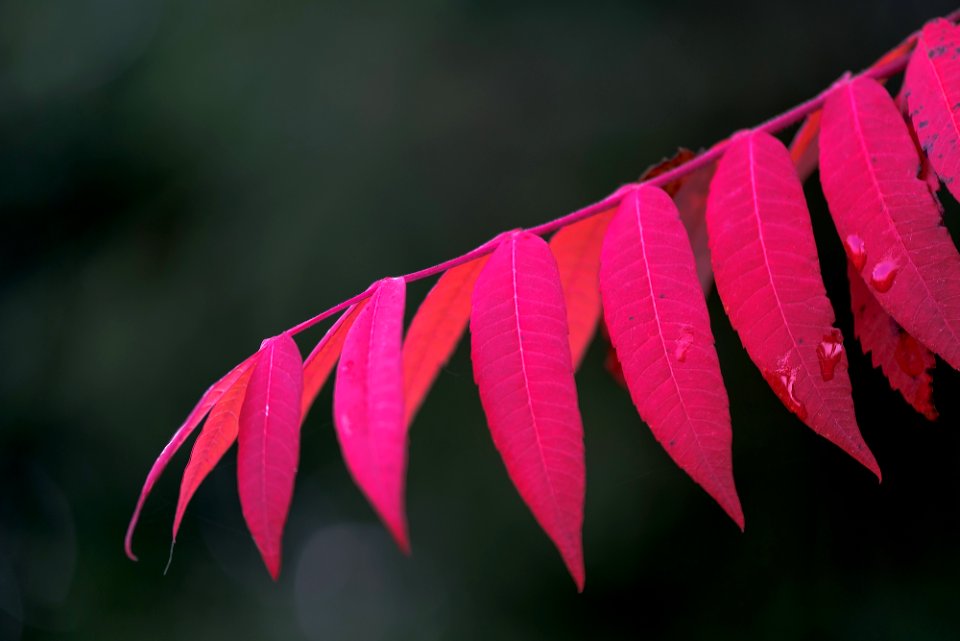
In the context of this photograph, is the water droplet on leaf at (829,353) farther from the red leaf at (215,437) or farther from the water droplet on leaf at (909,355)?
the red leaf at (215,437)

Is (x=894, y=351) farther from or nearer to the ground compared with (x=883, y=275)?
nearer to the ground

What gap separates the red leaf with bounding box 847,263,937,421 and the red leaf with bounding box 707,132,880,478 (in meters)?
0.09

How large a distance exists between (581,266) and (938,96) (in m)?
0.45

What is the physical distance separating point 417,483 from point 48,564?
4.99 feet

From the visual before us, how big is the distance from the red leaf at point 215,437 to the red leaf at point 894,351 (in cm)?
62

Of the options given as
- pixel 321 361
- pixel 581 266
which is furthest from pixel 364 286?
pixel 321 361

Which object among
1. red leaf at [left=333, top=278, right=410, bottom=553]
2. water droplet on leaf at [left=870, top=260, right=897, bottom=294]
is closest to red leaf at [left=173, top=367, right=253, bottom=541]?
red leaf at [left=333, top=278, right=410, bottom=553]

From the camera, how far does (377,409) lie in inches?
18.5

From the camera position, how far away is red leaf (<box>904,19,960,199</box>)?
24.5 inches

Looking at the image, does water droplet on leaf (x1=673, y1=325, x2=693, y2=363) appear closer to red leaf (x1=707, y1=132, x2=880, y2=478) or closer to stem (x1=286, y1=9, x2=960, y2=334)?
red leaf (x1=707, y1=132, x2=880, y2=478)

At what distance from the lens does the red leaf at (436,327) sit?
2.70ft

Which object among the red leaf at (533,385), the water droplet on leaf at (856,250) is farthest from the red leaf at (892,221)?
the red leaf at (533,385)

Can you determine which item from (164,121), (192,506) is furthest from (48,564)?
(164,121)

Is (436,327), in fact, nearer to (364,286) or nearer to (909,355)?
(909,355)
